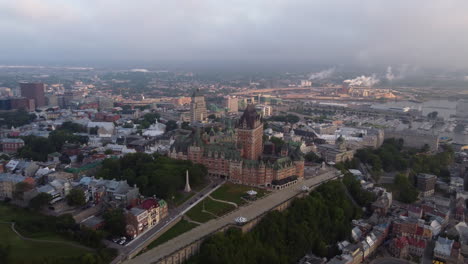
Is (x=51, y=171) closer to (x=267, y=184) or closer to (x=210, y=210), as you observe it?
(x=210, y=210)

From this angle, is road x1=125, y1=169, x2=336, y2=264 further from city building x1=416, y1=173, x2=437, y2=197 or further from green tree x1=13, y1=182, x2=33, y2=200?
green tree x1=13, y1=182, x2=33, y2=200

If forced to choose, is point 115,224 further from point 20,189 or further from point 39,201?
point 20,189

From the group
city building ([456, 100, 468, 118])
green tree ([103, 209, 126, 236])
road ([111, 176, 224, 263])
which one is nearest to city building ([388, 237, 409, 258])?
road ([111, 176, 224, 263])

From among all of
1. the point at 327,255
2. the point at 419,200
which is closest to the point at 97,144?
the point at 327,255

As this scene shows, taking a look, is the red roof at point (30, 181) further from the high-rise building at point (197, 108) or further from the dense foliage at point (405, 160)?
the high-rise building at point (197, 108)

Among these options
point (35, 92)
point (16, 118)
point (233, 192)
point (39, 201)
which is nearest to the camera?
point (39, 201)

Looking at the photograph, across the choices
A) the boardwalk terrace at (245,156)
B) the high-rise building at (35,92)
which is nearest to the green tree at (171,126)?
the boardwalk terrace at (245,156)

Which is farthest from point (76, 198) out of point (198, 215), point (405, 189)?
point (405, 189)
